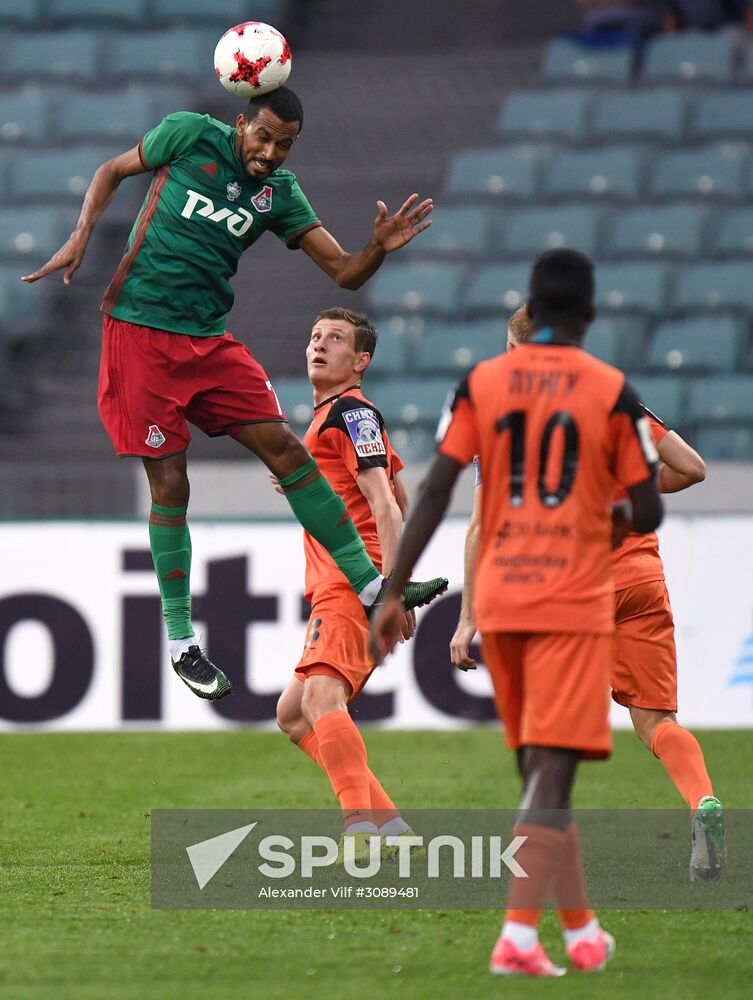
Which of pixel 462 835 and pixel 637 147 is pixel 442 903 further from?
pixel 637 147

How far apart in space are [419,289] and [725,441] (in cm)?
371

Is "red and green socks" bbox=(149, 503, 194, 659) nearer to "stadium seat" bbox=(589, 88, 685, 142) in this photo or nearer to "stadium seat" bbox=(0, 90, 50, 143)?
"stadium seat" bbox=(589, 88, 685, 142)

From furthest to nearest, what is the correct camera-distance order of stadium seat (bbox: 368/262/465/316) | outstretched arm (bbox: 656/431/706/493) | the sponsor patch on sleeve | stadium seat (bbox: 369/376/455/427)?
stadium seat (bbox: 368/262/465/316) → stadium seat (bbox: 369/376/455/427) → the sponsor patch on sleeve → outstretched arm (bbox: 656/431/706/493)

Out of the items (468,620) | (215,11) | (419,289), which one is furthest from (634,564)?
(215,11)

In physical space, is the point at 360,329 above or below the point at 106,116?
below

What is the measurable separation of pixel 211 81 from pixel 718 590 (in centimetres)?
978

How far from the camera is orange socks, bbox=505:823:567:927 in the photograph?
4.63 meters

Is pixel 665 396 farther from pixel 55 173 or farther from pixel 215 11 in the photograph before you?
pixel 215 11

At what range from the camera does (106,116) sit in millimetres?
18312

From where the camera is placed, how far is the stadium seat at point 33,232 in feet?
54.2

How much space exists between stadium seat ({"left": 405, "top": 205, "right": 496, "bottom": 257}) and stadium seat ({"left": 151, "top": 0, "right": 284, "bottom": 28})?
15.1 ft

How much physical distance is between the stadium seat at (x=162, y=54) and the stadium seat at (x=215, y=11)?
427mm

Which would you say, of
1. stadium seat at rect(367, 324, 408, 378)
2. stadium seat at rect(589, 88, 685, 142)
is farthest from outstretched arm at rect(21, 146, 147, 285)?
stadium seat at rect(589, 88, 685, 142)

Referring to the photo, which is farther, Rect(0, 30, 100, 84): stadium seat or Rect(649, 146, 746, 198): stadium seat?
Rect(0, 30, 100, 84): stadium seat
